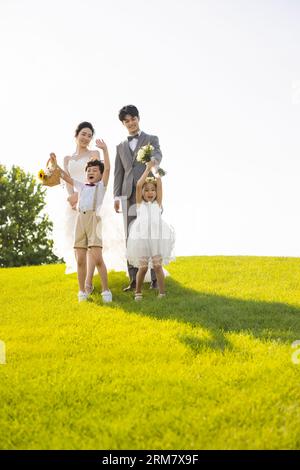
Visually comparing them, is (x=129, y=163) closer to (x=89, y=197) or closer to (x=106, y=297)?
(x=89, y=197)

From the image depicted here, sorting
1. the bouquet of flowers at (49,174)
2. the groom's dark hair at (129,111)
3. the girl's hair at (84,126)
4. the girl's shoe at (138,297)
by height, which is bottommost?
the girl's shoe at (138,297)

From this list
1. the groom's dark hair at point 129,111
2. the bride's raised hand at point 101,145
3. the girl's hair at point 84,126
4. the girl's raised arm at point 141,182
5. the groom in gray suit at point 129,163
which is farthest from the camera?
the girl's hair at point 84,126

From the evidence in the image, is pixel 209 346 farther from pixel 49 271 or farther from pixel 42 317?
pixel 49 271

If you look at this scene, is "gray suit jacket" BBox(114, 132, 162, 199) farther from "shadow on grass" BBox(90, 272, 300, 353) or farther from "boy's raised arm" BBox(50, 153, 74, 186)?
"shadow on grass" BBox(90, 272, 300, 353)

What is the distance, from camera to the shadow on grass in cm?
654

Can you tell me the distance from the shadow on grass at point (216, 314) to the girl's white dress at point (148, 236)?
839 millimetres

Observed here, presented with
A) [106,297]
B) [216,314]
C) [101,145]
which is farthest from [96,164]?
[216,314]

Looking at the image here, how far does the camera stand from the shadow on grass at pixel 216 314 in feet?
21.4

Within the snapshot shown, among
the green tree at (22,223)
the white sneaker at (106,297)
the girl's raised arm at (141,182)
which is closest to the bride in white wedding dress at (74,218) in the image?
the white sneaker at (106,297)

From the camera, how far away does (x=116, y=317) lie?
25.5 ft

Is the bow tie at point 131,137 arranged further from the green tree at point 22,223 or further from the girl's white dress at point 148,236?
the green tree at point 22,223

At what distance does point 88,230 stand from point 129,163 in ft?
5.54

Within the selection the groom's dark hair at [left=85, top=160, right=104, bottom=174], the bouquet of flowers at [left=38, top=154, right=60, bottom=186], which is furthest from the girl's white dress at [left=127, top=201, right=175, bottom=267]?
the bouquet of flowers at [left=38, top=154, right=60, bottom=186]

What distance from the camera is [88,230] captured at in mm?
9055
